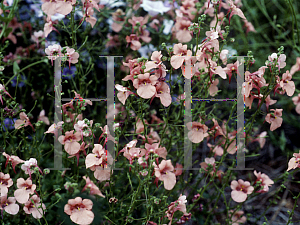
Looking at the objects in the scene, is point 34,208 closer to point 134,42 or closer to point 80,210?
point 80,210

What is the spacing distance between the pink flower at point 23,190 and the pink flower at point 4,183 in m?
0.04

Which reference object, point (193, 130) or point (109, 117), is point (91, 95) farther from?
point (193, 130)

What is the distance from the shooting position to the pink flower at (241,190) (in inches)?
48.8

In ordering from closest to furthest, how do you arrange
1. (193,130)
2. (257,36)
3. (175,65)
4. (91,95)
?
(175,65) → (193,130) → (91,95) → (257,36)

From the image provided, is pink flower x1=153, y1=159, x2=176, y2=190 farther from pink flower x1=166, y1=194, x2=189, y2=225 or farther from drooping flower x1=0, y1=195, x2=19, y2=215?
drooping flower x1=0, y1=195, x2=19, y2=215

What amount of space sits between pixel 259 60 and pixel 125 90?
1539 mm

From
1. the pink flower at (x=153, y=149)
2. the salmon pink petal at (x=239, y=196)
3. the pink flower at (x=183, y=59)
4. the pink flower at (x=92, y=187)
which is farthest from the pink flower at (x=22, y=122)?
the salmon pink petal at (x=239, y=196)

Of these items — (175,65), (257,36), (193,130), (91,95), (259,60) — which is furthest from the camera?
(257,36)

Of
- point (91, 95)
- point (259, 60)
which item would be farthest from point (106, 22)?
point (259, 60)

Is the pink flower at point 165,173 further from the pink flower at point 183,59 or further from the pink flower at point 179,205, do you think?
the pink flower at point 183,59

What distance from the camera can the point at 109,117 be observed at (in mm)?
1319

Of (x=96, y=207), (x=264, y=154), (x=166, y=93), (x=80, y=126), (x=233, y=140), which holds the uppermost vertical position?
(x=166, y=93)

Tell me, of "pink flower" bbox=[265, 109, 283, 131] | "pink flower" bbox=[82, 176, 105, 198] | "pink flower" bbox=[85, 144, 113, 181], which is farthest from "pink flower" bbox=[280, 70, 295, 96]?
"pink flower" bbox=[82, 176, 105, 198]

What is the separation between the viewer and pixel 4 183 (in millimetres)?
1097
